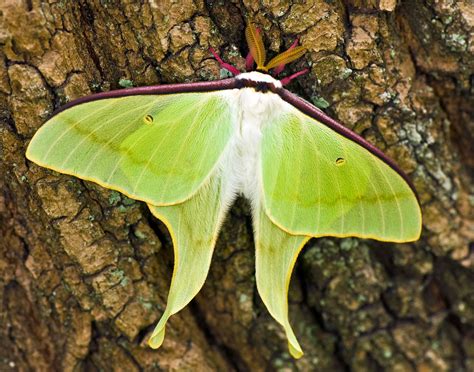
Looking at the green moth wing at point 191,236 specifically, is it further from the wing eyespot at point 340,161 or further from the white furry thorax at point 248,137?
the wing eyespot at point 340,161

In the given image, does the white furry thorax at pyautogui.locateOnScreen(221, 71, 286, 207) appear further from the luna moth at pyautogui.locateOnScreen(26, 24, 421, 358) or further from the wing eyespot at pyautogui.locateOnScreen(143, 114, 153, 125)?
the wing eyespot at pyautogui.locateOnScreen(143, 114, 153, 125)

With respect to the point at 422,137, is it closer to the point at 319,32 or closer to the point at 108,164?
the point at 319,32

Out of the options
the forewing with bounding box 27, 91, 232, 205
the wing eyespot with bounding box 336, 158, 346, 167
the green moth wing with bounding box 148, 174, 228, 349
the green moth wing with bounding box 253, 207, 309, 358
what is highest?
the forewing with bounding box 27, 91, 232, 205

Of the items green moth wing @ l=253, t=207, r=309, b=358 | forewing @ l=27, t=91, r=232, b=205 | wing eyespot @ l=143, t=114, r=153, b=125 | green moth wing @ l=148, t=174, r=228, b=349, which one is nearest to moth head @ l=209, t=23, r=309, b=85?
forewing @ l=27, t=91, r=232, b=205

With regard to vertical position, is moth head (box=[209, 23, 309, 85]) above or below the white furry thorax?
above

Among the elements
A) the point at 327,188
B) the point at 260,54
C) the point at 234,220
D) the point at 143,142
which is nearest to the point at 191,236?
the point at 234,220

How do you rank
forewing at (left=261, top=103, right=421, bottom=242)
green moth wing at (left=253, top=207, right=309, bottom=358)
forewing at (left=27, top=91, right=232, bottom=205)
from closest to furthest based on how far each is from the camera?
1. forewing at (left=27, top=91, right=232, bottom=205)
2. forewing at (left=261, top=103, right=421, bottom=242)
3. green moth wing at (left=253, top=207, right=309, bottom=358)

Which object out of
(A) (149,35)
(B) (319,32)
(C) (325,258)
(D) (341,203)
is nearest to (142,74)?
(A) (149,35)
